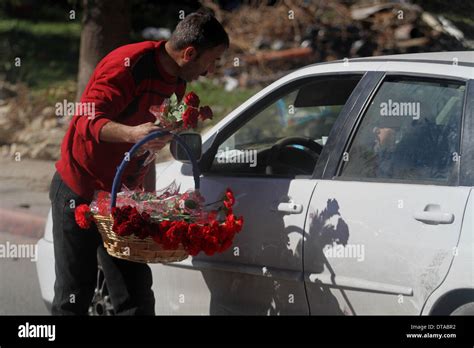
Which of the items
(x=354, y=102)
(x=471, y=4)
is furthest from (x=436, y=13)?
(x=354, y=102)

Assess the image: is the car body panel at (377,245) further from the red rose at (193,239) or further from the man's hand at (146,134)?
the man's hand at (146,134)

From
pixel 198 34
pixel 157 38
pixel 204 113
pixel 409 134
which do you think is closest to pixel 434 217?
pixel 409 134

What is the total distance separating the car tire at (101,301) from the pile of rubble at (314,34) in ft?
22.1

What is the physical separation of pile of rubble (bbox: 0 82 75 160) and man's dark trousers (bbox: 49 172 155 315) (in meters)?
5.09

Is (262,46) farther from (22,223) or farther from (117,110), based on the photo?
(117,110)

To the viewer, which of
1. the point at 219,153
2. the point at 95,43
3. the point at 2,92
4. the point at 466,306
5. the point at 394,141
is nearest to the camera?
the point at 466,306

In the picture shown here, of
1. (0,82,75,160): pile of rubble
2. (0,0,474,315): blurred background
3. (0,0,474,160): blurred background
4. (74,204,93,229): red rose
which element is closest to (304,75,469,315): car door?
(74,204,93,229): red rose

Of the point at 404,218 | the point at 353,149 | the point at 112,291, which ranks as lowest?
the point at 112,291

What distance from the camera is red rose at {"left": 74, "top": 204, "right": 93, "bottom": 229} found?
3.96 m

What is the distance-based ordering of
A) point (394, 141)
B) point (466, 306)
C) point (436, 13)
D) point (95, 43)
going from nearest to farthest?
1. point (466, 306)
2. point (394, 141)
3. point (95, 43)
4. point (436, 13)

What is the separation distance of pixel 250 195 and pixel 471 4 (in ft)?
16.9

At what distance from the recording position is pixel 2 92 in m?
10.9
